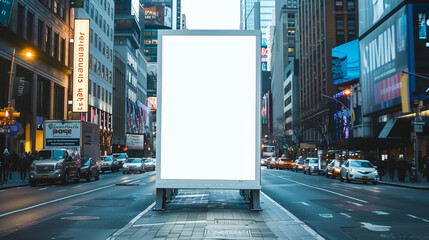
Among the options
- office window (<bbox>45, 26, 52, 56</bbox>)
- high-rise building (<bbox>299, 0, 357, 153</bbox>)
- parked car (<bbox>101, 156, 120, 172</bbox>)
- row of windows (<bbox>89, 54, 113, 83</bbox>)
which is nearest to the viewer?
office window (<bbox>45, 26, 52, 56</bbox>)

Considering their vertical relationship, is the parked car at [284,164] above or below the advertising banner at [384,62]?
below

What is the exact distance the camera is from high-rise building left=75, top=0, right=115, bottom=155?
64275mm

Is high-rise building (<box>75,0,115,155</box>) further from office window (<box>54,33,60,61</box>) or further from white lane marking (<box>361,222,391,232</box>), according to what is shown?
white lane marking (<box>361,222,391,232</box>)

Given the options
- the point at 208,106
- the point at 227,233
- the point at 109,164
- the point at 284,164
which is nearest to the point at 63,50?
the point at 109,164

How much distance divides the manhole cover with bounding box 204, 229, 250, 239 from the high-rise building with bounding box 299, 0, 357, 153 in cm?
6960

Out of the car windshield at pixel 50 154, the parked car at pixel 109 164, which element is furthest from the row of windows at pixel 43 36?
the car windshield at pixel 50 154

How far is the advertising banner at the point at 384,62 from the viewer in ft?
161

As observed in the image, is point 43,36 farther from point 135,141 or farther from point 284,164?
point 284,164

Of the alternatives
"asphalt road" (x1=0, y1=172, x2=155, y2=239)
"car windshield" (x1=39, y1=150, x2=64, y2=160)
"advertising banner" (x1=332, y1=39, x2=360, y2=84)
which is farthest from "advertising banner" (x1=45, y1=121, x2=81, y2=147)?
"advertising banner" (x1=332, y1=39, x2=360, y2=84)

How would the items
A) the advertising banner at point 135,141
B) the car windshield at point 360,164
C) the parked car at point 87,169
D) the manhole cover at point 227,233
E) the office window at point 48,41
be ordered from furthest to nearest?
the advertising banner at point 135,141, the office window at point 48,41, the car windshield at point 360,164, the parked car at point 87,169, the manhole cover at point 227,233

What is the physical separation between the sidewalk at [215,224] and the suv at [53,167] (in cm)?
1408

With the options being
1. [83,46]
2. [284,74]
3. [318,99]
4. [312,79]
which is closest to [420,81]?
[83,46]

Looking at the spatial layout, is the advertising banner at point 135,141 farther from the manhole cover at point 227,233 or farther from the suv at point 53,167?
the manhole cover at point 227,233

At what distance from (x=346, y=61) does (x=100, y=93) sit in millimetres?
40163
